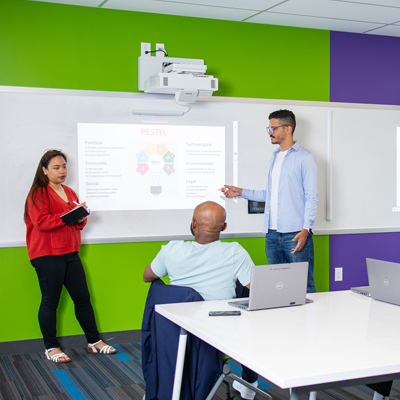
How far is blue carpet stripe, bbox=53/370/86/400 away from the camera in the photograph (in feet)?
10.2

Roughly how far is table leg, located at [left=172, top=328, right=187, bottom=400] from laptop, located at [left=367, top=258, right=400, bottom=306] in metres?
0.98

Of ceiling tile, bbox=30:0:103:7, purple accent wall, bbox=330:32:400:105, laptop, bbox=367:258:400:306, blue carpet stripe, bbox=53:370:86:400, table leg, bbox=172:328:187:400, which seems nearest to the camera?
table leg, bbox=172:328:187:400

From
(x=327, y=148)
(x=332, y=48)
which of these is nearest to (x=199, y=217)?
(x=327, y=148)

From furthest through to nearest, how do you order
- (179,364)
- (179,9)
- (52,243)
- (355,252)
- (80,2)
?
1. (355,252)
2. (179,9)
3. (80,2)
4. (52,243)
5. (179,364)

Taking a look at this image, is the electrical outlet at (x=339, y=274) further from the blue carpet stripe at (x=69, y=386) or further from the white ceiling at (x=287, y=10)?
the blue carpet stripe at (x=69, y=386)

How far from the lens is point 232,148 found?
4488mm

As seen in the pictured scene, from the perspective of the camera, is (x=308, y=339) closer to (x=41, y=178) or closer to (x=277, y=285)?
(x=277, y=285)

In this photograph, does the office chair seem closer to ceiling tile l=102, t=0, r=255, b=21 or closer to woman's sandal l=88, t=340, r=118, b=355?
woman's sandal l=88, t=340, r=118, b=355

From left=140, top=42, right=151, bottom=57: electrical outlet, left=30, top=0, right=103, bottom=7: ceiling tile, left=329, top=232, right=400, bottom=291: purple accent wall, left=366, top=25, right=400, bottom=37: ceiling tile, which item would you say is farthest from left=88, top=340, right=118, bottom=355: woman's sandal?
left=366, top=25, right=400, bottom=37: ceiling tile

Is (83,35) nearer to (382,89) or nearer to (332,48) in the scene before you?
(332,48)

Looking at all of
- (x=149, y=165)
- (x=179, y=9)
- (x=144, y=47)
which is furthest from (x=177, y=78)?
(x=149, y=165)

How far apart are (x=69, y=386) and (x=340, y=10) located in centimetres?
350

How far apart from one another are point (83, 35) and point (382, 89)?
9.50ft

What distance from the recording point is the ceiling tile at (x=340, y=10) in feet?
13.3
